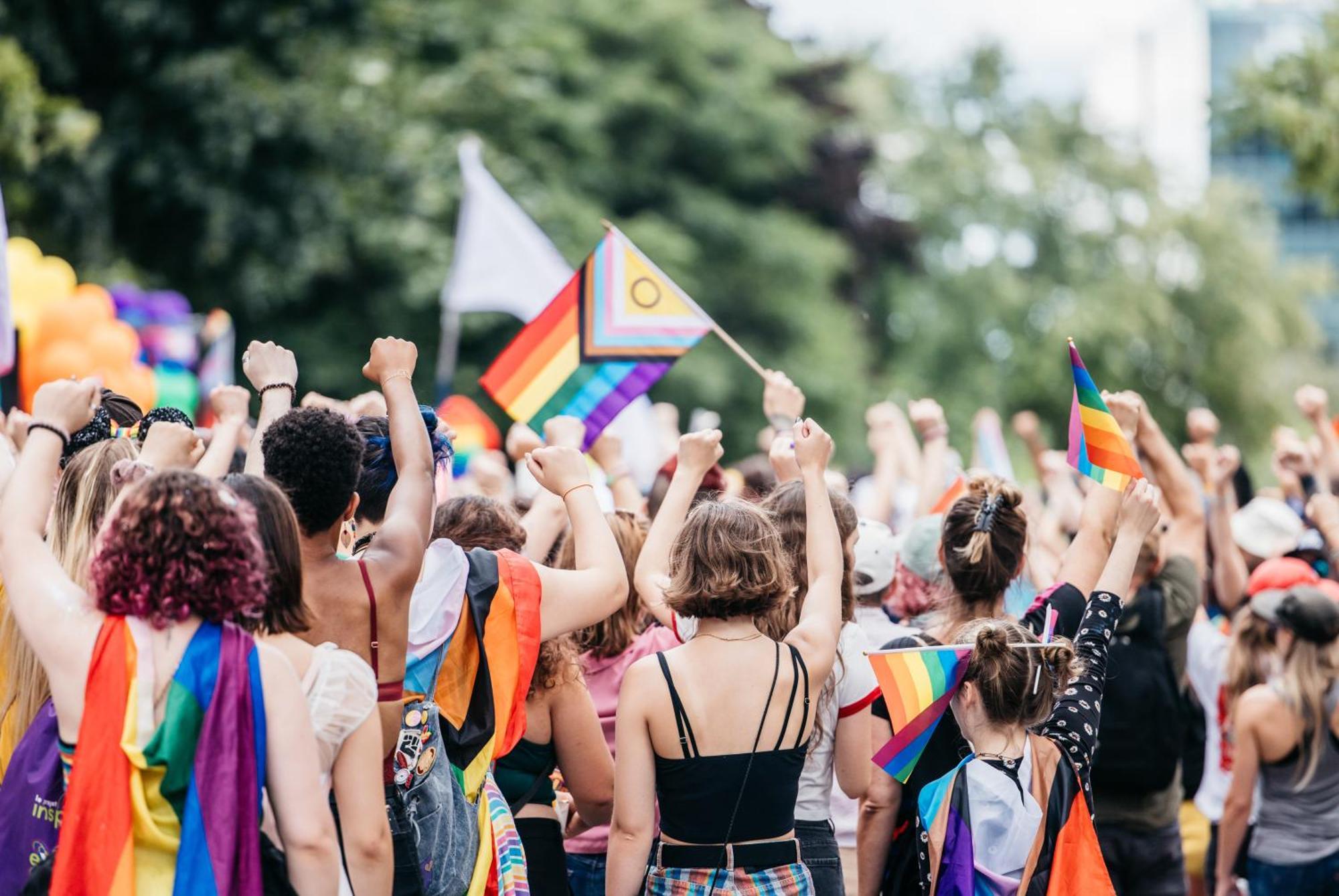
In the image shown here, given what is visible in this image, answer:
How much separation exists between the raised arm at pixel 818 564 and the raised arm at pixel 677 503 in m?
0.27

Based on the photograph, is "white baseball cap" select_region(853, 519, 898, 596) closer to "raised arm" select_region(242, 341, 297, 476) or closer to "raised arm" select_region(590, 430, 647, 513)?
"raised arm" select_region(590, 430, 647, 513)

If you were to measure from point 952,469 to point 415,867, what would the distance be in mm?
4941

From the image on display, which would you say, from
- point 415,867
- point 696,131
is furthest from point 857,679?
point 696,131

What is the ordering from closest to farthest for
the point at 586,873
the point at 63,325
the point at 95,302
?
the point at 586,873
the point at 63,325
the point at 95,302

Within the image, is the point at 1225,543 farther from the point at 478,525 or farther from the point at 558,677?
the point at 478,525

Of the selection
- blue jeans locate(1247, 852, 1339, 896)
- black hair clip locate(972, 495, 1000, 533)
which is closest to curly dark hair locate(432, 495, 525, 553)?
black hair clip locate(972, 495, 1000, 533)

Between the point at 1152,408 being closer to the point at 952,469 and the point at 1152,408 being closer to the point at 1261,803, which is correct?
the point at 952,469

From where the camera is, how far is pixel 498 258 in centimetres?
1010

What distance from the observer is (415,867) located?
3375 millimetres

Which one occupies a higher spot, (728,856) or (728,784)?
(728,784)

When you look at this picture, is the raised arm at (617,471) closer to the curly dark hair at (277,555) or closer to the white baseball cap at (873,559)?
the white baseball cap at (873,559)

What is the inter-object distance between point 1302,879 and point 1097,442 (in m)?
2.23

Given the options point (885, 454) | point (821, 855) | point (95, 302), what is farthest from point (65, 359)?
point (821, 855)

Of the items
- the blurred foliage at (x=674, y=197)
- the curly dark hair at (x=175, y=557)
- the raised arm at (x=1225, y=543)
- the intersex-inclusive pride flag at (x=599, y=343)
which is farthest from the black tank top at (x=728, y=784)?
the blurred foliage at (x=674, y=197)
